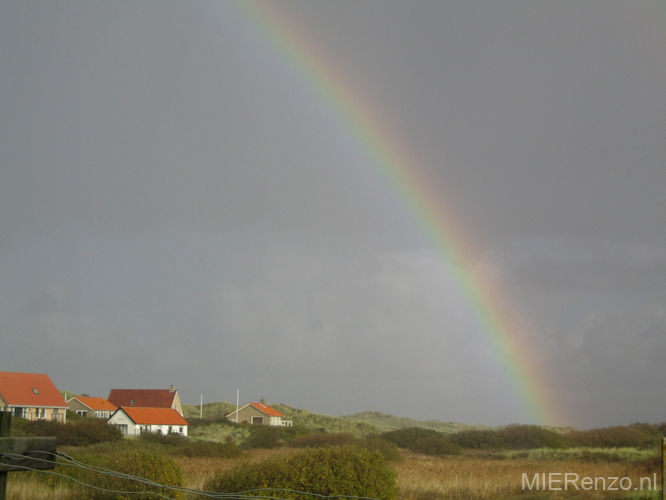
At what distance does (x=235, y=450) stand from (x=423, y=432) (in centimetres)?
2069

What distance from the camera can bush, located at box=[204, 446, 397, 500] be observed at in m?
11.9

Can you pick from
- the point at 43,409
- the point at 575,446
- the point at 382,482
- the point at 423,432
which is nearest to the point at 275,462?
the point at 382,482

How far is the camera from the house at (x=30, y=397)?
52.7 meters

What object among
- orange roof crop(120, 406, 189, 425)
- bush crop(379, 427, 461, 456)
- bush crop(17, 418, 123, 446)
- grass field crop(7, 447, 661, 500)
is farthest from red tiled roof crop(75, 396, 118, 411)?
grass field crop(7, 447, 661, 500)

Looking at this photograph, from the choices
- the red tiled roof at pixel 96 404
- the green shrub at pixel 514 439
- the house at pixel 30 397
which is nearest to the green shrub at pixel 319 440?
the green shrub at pixel 514 439

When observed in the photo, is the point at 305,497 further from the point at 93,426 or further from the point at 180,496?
the point at 93,426

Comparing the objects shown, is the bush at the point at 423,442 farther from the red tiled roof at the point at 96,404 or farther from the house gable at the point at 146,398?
the red tiled roof at the point at 96,404

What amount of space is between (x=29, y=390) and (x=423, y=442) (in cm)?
3662

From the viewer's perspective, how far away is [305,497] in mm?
11672

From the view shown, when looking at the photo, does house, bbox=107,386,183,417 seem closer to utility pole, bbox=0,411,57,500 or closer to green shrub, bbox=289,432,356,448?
green shrub, bbox=289,432,356,448

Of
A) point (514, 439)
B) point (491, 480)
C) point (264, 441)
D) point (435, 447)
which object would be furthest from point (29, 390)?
point (491, 480)

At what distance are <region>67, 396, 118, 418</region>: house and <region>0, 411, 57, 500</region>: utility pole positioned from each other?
2658 inches

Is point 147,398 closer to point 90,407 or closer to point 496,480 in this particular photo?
point 90,407

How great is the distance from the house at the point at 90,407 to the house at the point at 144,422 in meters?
18.5
